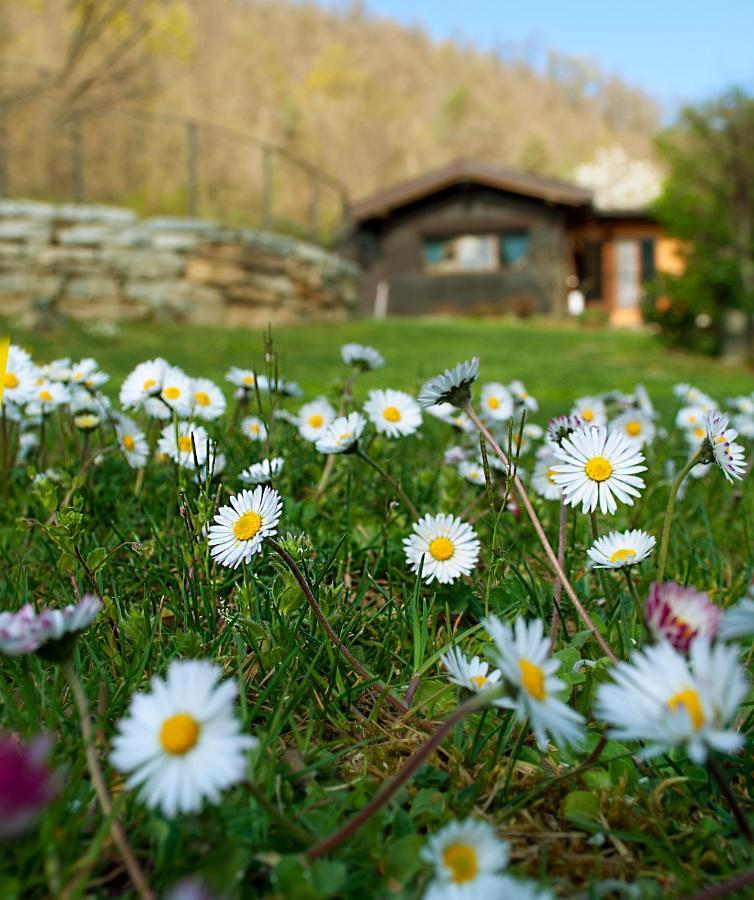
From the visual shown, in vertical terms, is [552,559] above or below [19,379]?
below

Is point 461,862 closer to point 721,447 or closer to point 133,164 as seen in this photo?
point 721,447

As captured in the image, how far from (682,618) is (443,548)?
2.14 feet

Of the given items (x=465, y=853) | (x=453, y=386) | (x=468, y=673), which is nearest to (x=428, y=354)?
(x=453, y=386)

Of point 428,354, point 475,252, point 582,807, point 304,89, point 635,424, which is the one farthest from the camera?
point 304,89

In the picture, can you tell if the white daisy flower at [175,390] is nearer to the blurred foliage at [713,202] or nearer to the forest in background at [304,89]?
the blurred foliage at [713,202]

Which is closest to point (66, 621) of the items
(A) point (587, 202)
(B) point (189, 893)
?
(B) point (189, 893)

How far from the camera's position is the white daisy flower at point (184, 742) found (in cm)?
68

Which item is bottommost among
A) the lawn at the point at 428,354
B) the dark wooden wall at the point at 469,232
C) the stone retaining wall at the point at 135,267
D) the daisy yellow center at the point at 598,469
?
the daisy yellow center at the point at 598,469

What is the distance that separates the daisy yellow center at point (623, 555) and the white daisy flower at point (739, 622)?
43 centimetres

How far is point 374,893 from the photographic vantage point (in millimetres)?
817

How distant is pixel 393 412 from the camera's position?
1878 mm

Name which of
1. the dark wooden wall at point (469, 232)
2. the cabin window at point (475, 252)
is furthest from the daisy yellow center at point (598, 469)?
the cabin window at point (475, 252)

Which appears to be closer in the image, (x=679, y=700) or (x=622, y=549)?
(x=679, y=700)

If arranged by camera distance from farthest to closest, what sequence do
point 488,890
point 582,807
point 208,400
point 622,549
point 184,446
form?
point 208,400 < point 184,446 < point 622,549 < point 582,807 < point 488,890
